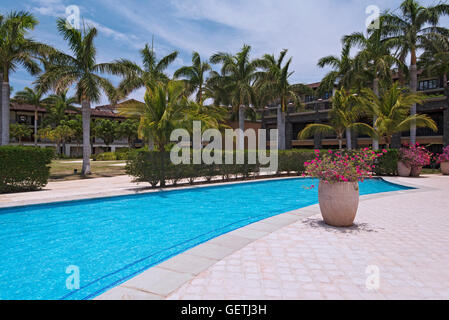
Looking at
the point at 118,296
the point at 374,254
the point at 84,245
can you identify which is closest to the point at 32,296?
the point at 118,296

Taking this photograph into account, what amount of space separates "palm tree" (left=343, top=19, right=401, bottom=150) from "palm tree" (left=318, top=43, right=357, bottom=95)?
0.89 m

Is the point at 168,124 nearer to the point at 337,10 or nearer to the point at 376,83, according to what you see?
the point at 337,10

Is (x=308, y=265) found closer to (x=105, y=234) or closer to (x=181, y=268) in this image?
(x=181, y=268)

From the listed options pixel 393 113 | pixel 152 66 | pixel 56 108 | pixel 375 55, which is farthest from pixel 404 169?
pixel 56 108

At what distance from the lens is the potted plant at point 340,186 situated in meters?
6.25

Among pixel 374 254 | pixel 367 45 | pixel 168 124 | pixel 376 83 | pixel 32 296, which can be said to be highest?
pixel 367 45

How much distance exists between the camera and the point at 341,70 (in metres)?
26.4

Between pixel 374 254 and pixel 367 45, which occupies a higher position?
pixel 367 45

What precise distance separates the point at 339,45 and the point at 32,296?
96.7 ft

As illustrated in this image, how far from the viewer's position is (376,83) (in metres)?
24.8

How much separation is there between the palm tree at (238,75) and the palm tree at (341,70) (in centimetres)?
711

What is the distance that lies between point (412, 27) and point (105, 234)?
29.9 metres

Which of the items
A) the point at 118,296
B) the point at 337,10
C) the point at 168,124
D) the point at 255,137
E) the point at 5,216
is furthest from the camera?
the point at 255,137
